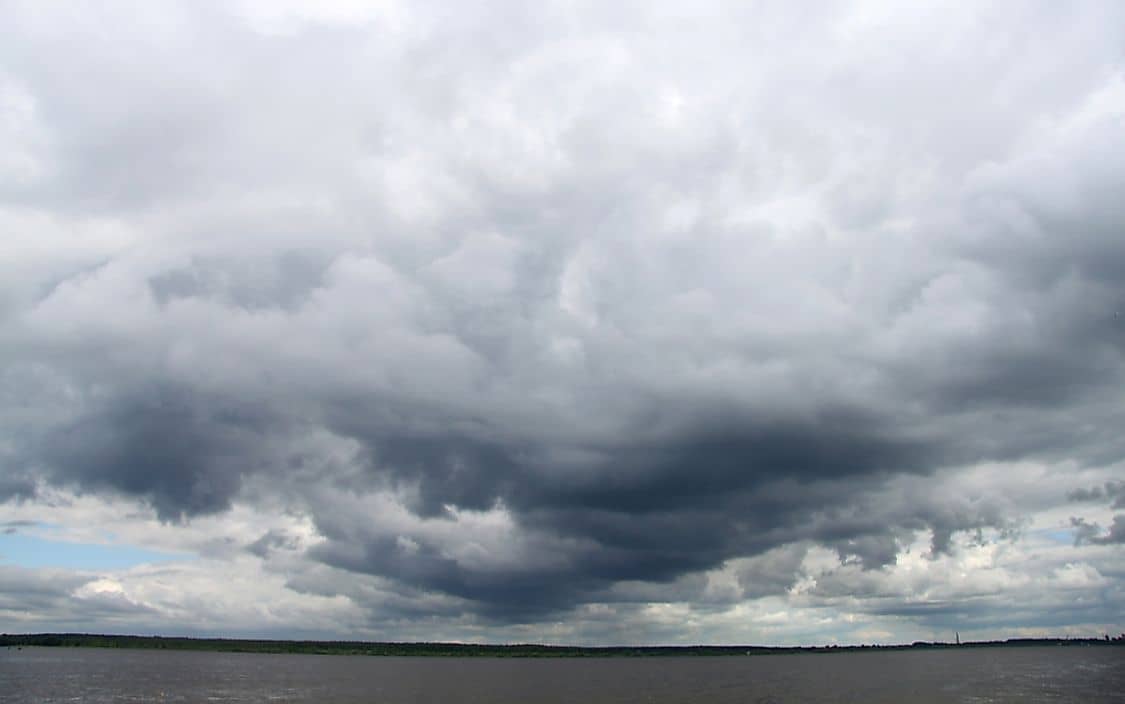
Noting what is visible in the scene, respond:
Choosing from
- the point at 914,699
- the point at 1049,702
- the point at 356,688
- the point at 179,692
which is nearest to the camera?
the point at 1049,702

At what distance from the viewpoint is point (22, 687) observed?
573ft

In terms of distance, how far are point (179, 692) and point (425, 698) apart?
56.4m

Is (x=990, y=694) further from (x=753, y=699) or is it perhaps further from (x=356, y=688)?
(x=356, y=688)

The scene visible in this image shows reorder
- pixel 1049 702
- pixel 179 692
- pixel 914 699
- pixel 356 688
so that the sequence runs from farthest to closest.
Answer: pixel 356 688 < pixel 179 692 < pixel 914 699 < pixel 1049 702

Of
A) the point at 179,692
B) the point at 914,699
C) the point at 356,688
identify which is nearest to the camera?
the point at 914,699

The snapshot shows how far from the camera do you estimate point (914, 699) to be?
155 m

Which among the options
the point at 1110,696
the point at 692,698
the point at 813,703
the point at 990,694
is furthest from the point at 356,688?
the point at 1110,696

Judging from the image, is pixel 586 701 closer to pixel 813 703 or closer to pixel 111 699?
pixel 813 703

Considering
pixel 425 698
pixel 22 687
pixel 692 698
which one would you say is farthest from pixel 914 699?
pixel 22 687

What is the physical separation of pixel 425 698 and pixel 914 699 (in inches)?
3759

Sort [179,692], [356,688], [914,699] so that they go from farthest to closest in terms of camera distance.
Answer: [356,688]
[179,692]
[914,699]

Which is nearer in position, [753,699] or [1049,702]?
[1049,702]

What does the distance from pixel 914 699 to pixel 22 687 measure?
185871 millimetres

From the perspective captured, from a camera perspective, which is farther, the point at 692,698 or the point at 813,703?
the point at 692,698
